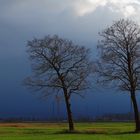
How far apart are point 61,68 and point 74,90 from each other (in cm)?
340

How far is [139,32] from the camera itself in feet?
198

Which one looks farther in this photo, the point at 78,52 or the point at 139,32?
the point at 78,52

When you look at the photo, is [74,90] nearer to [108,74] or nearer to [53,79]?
[53,79]

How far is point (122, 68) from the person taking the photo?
58938 millimetres

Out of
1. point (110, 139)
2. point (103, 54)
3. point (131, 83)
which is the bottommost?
point (110, 139)

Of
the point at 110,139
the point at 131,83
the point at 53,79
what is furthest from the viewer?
the point at 53,79

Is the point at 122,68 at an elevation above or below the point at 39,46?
below

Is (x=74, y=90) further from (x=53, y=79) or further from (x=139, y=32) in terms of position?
(x=139, y=32)

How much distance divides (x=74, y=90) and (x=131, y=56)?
11.3 metres

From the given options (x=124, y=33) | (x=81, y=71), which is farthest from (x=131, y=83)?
(x=81, y=71)

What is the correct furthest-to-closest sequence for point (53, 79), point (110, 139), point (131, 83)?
point (53, 79), point (131, 83), point (110, 139)

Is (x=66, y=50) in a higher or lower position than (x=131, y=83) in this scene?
higher

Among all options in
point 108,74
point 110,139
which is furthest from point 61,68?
point 110,139

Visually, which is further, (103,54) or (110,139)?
(103,54)
